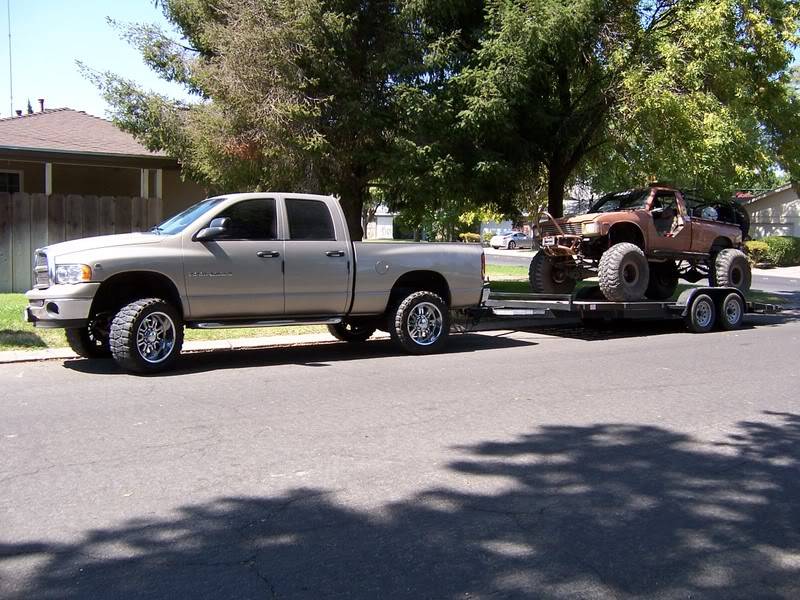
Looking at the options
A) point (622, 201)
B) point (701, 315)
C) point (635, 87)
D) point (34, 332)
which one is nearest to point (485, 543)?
point (34, 332)

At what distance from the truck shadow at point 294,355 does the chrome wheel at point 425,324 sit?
0.35 m

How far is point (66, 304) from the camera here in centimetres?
821

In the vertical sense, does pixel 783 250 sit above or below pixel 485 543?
above

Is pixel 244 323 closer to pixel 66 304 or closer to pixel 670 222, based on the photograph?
pixel 66 304

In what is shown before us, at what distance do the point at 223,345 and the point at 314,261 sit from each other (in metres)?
2.34

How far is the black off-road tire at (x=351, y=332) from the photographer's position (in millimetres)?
11392

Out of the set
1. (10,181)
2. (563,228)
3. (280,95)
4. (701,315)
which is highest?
(280,95)

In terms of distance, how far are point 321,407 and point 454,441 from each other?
160cm

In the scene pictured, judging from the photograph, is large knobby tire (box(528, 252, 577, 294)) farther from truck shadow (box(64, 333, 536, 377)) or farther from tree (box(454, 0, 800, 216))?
tree (box(454, 0, 800, 216))

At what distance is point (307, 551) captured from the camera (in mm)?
4008

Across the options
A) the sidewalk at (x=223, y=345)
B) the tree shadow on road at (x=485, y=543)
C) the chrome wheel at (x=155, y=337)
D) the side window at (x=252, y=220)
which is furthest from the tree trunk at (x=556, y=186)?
the tree shadow on road at (x=485, y=543)

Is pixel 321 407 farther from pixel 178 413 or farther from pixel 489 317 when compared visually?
pixel 489 317

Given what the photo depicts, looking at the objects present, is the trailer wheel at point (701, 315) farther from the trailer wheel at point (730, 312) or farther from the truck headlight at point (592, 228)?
the truck headlight at point (592, 228)

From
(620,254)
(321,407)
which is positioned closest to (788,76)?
(620,254)
